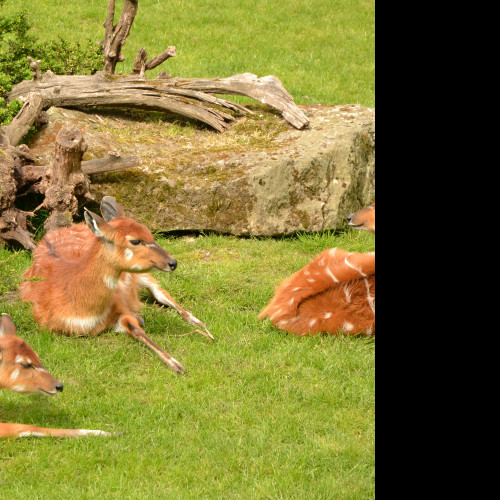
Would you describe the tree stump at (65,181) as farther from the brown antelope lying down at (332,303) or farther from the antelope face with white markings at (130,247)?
the brown antelope lying down at (332,303)

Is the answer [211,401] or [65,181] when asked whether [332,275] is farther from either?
[65,181]

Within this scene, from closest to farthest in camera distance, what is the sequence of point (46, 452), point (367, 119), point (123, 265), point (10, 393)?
point (46, 452) → point (10, 393) → point (123, 265) → point (367, 119)

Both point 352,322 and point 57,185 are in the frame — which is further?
point 57,185

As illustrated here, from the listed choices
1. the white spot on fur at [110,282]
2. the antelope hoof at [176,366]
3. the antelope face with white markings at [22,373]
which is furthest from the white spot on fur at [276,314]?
the antelope face with white markings at [22,373]

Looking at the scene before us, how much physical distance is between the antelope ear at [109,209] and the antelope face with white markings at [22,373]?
5.42 feet

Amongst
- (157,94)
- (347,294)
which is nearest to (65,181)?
(157,94)

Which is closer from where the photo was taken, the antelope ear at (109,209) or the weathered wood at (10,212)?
the antelope ear at (109,209)

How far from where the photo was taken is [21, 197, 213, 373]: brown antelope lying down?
220 inches

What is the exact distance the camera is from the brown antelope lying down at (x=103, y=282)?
5.58m

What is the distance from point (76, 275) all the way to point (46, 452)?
1.90 m

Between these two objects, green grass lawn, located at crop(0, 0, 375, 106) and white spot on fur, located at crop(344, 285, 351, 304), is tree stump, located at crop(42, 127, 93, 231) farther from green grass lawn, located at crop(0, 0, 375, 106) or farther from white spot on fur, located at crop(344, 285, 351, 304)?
green grass lawn, located at crop(0, 0, 375, 106)
